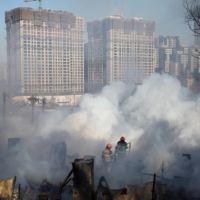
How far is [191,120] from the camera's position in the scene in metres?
13.4

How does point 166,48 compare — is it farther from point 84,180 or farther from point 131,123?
point 84,180

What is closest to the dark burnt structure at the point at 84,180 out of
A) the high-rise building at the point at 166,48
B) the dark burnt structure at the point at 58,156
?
the dark burnt structure at the point at 58,156

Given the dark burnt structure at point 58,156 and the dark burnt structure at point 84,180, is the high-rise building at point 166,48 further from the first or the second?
the dark burnt structure at point 84,180

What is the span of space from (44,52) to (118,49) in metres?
8.24

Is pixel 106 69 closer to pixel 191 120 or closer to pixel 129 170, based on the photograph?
pixel 191 120

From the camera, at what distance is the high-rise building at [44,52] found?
33469 mm

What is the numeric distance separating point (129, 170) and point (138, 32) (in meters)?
25.1

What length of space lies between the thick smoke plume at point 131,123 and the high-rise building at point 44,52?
18644mm

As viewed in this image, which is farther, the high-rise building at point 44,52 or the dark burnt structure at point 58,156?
the high-rise building at point 44,52

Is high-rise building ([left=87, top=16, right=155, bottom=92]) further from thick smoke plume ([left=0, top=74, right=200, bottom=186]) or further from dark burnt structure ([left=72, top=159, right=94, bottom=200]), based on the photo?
dark burnt structure ([left=72, top=159, right=94, bottom=200])

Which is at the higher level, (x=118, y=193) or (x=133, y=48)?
(x=133, y=48)

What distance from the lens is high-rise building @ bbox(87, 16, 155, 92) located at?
102 ft

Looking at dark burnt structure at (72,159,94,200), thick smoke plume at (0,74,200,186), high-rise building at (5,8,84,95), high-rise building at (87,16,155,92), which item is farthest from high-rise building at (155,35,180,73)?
dark burnt structure at (72,159,94,200)

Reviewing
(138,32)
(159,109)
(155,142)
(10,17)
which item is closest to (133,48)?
(138,32)
